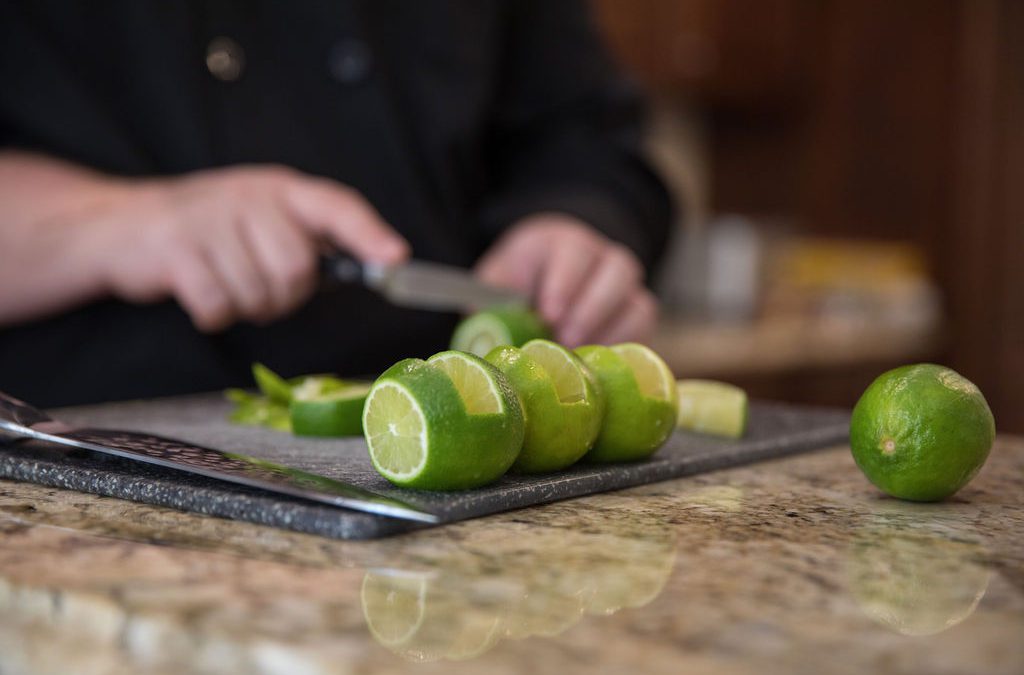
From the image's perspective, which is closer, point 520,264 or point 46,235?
point 46,235

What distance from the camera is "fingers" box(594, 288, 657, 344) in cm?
161

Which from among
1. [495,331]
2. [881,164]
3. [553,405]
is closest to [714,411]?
[495,331]

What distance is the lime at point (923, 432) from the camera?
784 mm

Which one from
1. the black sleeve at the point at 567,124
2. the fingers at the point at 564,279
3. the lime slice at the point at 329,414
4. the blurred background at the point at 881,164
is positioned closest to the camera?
the lime slice at the point at 329,414

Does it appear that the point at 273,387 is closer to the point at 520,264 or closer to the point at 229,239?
the point at 229,239

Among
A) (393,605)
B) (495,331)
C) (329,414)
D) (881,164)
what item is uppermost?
(881,164)

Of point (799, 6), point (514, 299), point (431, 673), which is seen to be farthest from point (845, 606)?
point (799, 6)

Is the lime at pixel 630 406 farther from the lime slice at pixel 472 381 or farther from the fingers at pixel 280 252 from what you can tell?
the fingers at pixel 280 252

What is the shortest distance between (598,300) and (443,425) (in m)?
0.85

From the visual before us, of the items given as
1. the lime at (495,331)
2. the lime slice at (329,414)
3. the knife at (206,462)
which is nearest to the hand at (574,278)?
the lime at (495,331)

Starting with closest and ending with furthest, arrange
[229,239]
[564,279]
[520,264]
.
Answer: [229,239] → [564,279] → [520,264]

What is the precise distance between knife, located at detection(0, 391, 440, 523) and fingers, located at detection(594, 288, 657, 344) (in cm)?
85

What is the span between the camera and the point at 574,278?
1.55m

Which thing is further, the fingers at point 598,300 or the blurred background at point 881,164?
the blurred background at point 881,164
